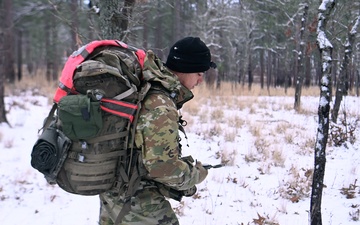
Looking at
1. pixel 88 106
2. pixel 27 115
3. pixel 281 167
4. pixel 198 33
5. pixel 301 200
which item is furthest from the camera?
pixel 198 33

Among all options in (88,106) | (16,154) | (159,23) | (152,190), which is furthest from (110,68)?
(159,23)

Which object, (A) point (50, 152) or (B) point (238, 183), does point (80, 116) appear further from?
(B) point (238, 183)

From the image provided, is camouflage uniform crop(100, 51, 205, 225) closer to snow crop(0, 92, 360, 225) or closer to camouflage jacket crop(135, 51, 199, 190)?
camouflage jacket crop(135, 51, 199, 190)

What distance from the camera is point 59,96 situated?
1.63 metres

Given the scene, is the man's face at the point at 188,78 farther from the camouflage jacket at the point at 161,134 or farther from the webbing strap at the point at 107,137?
the webbing strap at the point at 107,137

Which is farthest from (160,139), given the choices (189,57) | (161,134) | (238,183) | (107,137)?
(238,183)

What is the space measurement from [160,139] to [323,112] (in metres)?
1.80

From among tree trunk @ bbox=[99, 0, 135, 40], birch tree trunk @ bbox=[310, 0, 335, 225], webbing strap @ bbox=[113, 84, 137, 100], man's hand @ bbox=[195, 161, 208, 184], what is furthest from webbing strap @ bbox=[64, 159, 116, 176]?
birch tree trunk @ bbox=[310, 0, 335, 225]

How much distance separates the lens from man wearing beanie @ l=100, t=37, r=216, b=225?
153 cm

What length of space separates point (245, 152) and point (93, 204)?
2.70m

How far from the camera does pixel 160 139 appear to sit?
1.51 meters

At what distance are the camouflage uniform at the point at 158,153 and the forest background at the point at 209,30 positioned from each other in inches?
62.9

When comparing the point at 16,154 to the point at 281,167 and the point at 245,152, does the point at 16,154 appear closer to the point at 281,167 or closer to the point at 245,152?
the point at 245,152

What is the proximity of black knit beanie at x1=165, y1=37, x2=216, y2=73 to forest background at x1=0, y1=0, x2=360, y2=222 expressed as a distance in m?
1.45
